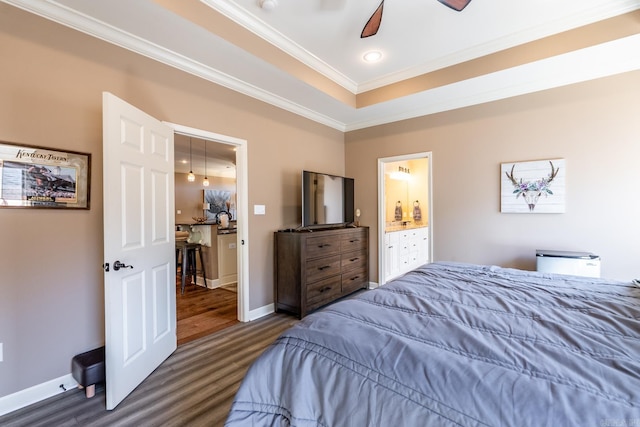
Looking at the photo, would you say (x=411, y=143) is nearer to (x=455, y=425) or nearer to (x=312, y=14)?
(x=312, y=14)

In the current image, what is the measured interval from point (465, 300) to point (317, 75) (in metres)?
2.88

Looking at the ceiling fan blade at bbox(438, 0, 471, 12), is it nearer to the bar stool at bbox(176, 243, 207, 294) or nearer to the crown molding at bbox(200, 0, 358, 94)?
the crown molding at bbox(200, 0, 358, 94)

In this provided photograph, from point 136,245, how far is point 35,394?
1.15 meters

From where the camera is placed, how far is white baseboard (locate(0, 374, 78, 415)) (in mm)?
1781

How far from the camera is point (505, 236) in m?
3.38

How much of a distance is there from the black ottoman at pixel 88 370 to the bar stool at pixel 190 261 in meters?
2.47

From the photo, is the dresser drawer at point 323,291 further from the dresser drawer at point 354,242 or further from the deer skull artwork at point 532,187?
the deer skull artwork at point 532,187

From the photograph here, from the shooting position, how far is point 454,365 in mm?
844

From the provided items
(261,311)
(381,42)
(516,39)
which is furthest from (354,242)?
(516,39)

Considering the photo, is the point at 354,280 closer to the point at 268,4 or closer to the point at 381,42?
the point at 381,42

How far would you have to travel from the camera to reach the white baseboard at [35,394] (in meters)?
1.78

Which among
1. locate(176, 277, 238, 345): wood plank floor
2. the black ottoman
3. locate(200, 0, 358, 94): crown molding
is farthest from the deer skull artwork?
the black ottoman

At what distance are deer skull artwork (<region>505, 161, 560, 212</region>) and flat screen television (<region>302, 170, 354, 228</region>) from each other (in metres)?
2.13

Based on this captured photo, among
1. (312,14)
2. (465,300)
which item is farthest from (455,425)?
(312,14)
